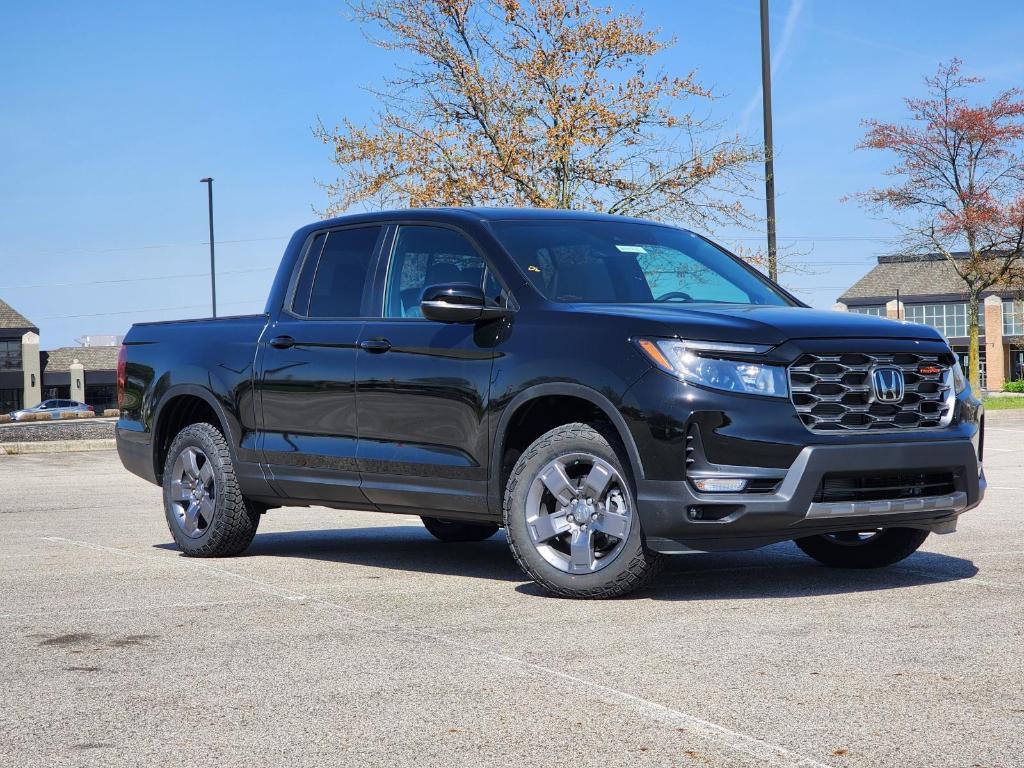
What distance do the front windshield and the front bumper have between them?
1.32 m

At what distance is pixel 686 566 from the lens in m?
7.80

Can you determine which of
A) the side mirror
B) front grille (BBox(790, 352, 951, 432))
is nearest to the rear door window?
the side mirror

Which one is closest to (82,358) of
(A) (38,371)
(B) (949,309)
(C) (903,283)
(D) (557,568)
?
(A) (38,371)

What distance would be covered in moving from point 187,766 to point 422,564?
447 cm

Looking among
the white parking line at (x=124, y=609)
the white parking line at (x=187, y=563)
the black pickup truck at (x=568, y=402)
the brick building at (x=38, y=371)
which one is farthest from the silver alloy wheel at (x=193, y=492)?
the brick building at (x=38, y=371)

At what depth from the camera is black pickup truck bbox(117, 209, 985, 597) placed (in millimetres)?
6086

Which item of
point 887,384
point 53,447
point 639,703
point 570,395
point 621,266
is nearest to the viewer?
point 639,703

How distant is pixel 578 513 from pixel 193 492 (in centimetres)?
313

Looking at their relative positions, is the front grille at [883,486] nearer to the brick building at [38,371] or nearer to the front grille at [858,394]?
the front grille at [858,394]

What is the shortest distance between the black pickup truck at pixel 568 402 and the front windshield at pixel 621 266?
0.02 meters

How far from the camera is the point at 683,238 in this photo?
8102 millimetres

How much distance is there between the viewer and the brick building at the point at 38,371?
266ft

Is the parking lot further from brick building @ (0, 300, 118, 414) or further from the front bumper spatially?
brick building @ (0, 300, 118, 414)

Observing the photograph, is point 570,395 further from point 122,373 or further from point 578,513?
point 122,373
